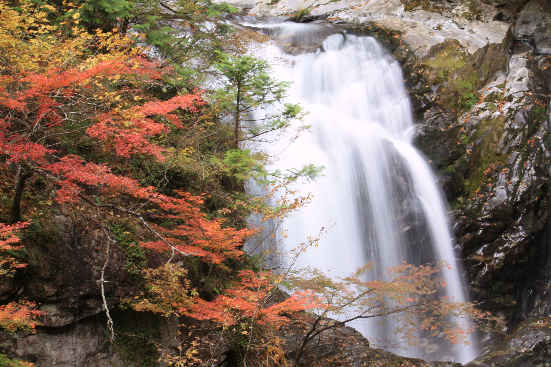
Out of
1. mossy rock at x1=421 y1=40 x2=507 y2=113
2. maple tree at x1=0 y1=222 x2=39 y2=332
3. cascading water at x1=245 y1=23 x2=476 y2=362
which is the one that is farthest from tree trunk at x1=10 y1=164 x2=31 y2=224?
mossy rock at x1=421 y1=40 x2=507 y2=113

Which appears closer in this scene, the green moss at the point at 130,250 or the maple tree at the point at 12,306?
the maple tree at the point at 12,306

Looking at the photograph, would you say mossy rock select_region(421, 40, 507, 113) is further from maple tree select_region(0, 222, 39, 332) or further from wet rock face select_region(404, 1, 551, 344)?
maple tree select_region(0, 222, 39, 332)

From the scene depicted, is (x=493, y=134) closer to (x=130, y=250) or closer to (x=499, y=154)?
(x=499, y=154)

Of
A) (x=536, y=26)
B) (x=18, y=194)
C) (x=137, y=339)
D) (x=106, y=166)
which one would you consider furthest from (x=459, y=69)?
(x=18, y=194)

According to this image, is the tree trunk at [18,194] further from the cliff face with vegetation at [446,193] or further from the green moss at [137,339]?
the green moss at [137,339]

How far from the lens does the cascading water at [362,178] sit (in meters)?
9.55

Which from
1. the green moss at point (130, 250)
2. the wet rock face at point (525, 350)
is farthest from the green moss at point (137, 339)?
the wet rock face at point (525, 350)

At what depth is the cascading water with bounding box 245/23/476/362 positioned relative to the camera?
31.3 ft

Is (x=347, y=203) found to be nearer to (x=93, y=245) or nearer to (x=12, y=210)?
(x=93, y=245)

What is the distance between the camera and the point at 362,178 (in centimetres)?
1077

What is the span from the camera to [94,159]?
5.70 metres

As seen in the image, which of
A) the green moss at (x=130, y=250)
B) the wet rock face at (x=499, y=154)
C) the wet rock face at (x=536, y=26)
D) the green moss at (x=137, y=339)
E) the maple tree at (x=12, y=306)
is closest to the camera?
the maple tree at (x=12, y=306)

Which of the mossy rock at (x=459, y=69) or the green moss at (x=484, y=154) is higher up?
the mossy rock at (x=459, y=69)

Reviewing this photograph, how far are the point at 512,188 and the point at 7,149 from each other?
37.2 ft
